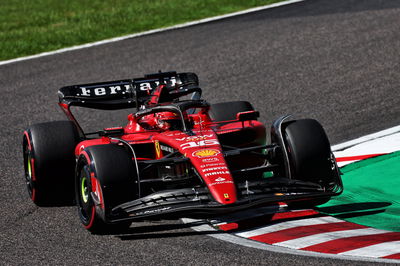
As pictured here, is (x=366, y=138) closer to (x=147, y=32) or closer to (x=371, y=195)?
(x=371, y=195)

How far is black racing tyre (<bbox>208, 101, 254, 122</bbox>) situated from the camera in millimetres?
9500

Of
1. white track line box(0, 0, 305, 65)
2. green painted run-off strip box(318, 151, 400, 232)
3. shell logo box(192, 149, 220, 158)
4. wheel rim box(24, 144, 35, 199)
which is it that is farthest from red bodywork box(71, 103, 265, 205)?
white track line box(0, 0, 305, 65)

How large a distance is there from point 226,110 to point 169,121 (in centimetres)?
115

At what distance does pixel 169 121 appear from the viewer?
8.56 metres

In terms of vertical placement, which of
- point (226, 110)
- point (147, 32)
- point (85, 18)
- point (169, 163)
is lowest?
point (169, 163)

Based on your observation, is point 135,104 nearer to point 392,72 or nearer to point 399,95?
point 399,95

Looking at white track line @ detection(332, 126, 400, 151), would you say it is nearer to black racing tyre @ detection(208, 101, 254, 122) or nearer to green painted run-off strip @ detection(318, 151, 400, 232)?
green painted run-off strip @ detection(318, 151, 400, 232)

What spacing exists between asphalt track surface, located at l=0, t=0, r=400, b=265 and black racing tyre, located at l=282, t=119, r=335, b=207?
107 centimetres

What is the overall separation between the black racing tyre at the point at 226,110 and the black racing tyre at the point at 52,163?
1.59m

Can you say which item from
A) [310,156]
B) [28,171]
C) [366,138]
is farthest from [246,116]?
[366,138]

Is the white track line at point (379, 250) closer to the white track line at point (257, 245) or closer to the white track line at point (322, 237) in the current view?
the white track line at point (257, 245)

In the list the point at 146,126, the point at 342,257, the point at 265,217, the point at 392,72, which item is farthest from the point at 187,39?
the point at 342,257

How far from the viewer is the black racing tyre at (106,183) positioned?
24.0 feet

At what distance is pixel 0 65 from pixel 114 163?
30.5ft
